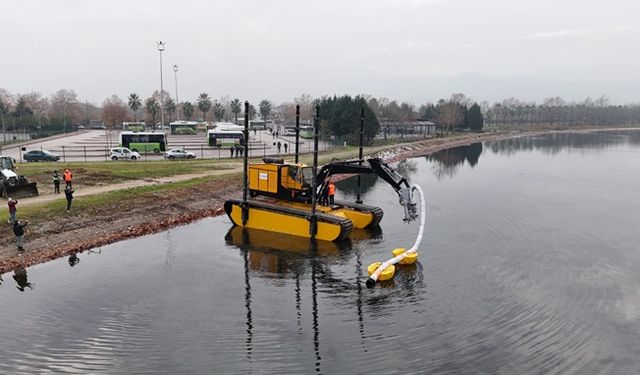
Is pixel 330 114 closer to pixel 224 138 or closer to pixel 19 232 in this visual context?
pixel 224 138

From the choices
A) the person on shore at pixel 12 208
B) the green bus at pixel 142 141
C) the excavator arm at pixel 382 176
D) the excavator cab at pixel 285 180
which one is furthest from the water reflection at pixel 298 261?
the green bus at pixel 142 141

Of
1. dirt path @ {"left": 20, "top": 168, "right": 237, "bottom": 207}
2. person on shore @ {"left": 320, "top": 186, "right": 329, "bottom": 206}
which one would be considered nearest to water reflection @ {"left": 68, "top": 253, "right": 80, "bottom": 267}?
dirt path @ {"left": 20, "top": 168, "right": 237, "bottom": 207}

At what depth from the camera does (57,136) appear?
9006 centimetres

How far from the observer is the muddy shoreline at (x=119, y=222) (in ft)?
68.8

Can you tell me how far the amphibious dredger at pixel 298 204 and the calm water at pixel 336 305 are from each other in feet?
2.78

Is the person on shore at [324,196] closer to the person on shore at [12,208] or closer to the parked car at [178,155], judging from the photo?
the person on shore at [12,208]

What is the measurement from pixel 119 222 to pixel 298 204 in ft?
31.3

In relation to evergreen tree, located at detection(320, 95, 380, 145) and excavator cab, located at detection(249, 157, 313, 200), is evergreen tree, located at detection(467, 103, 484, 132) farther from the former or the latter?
excavator cab, located at detection(249, 157, 313, 200)

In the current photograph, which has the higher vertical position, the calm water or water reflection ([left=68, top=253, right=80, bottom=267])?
water reflection ([left=68, top=253, right=80, bottom=267])

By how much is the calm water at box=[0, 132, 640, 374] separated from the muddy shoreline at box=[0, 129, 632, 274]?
967mm

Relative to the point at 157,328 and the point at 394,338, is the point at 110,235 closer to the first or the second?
the point at 157,328

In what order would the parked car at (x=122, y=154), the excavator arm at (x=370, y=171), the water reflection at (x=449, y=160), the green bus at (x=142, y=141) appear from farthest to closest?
the green bus at (x=142, y=141), the water reflection at (x=449, y=160), the parked car at (x=122, y=154), the excavator arm at (x=370, y=171)

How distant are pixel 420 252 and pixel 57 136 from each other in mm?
86462

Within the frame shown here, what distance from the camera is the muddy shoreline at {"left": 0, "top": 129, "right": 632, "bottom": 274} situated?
2098cm
